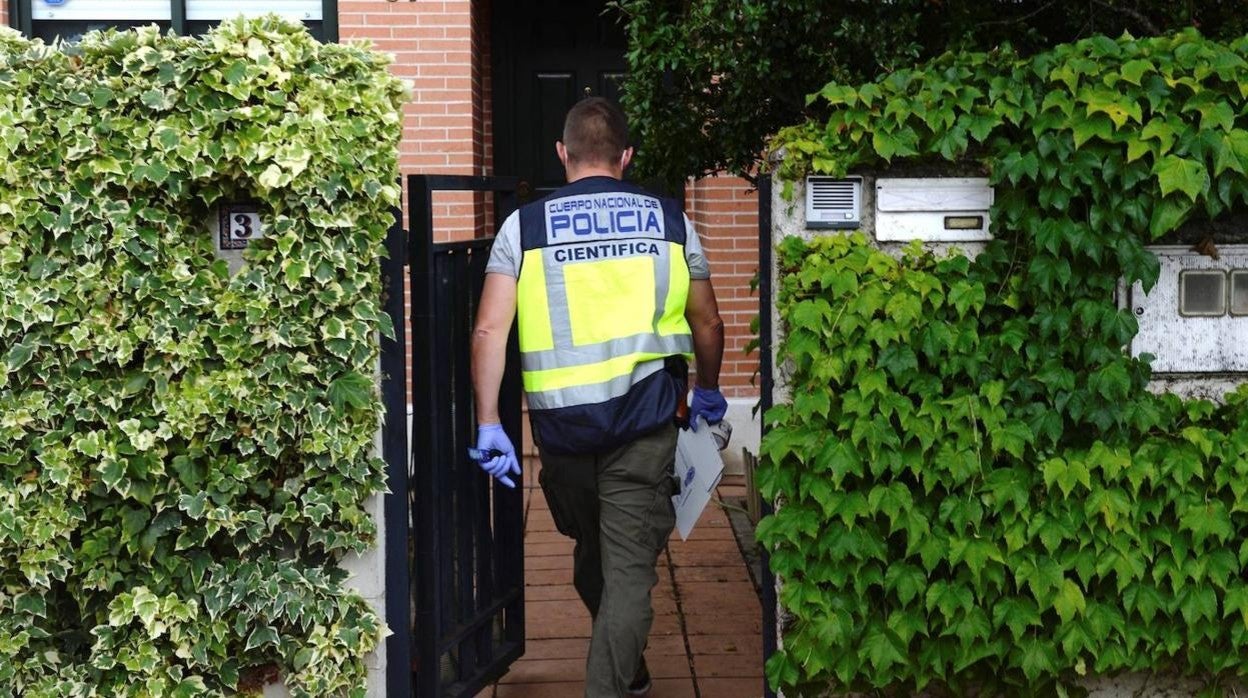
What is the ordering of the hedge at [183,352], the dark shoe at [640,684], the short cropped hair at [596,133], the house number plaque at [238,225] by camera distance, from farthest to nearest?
the dark shoe at [640,684] → the short cropped hair at [596,133] → the house number plaque at [238,225] → the hedge at [183,352]

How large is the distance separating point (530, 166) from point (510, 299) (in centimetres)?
529

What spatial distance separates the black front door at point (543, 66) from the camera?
30.7ft

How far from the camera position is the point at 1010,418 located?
4.15m

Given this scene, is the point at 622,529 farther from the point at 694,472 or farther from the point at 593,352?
the point at 593,352

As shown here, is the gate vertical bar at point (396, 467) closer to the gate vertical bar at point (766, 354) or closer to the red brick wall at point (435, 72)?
the gate vertical bar at point (766, 354)

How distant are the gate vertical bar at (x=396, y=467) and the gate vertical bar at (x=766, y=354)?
1.11 m

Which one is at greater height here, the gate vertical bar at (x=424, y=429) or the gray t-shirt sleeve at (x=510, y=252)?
the gray t-shirt sleeve at (x=510, y=252)

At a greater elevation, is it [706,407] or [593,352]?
[593,352]

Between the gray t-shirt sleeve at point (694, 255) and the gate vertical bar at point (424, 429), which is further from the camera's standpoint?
the gray t-shirt sleeve at point (694, 255)

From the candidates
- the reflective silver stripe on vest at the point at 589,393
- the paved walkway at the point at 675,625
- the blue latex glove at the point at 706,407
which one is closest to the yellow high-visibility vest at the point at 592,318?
the reflective silver stripe on vest at the point at 589,393

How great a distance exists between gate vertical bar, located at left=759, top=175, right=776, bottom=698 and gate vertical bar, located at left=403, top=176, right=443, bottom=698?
1036mm

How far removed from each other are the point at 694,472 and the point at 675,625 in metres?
1.40

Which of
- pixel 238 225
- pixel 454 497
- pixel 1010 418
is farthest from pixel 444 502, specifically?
pixel 1010 418

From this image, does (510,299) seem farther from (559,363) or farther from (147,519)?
(147,519)
